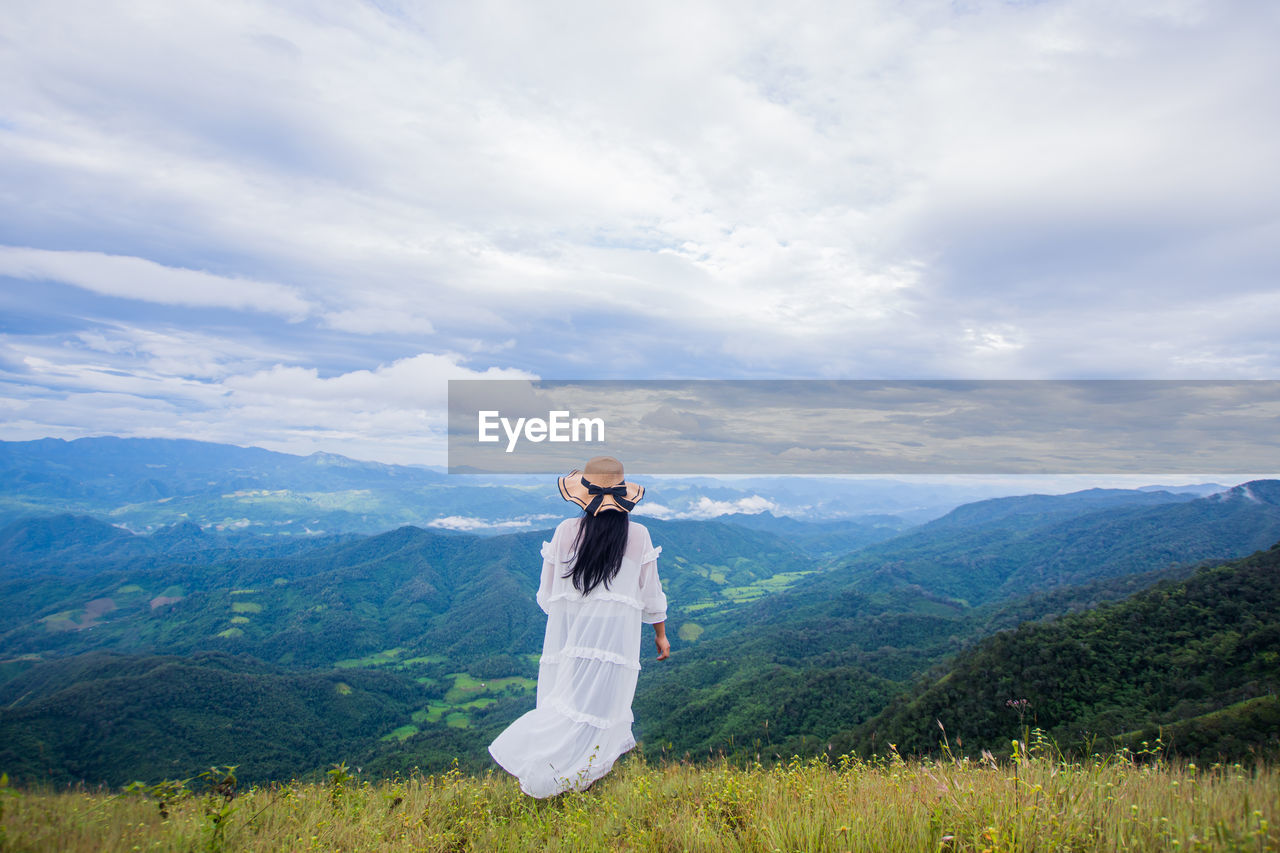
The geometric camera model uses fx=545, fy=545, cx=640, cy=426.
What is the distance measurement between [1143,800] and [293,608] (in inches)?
9581

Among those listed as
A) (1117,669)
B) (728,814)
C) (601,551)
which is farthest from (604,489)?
(1117,669)

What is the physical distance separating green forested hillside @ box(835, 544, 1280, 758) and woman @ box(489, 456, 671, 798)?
115ft

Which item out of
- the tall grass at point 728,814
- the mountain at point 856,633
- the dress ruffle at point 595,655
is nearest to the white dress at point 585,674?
the dress ruffle at point 595,655

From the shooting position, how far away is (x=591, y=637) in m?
5.09

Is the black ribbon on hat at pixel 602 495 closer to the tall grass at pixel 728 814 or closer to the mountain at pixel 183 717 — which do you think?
the tall grass at pixel 728 814

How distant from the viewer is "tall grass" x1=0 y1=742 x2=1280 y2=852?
117 inches

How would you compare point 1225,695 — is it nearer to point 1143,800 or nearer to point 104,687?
point 1143,800

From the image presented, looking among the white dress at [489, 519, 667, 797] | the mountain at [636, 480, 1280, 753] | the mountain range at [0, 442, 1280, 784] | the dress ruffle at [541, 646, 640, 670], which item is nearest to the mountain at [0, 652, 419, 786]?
the mountain range at [0, 442, 1280, 784]

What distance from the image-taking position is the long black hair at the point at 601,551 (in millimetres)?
4953

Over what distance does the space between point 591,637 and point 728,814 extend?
69.5 inches

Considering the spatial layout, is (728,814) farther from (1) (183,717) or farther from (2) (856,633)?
(2) (856,633)

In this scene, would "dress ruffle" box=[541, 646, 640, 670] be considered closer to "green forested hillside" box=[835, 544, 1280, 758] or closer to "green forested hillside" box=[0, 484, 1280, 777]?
"green forested hillside" box=[0, 484, 1280, 777]

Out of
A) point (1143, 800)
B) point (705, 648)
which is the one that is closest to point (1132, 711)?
point (1143, 800)

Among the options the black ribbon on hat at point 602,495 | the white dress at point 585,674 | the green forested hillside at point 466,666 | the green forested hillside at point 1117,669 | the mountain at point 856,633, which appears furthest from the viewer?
the green forested hillside at point 466,666
